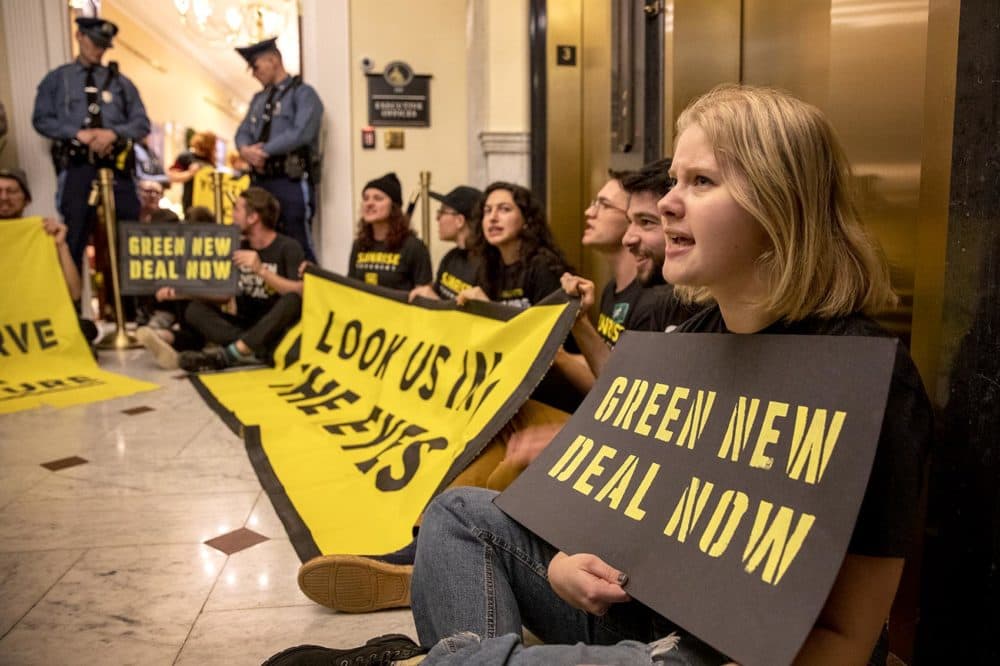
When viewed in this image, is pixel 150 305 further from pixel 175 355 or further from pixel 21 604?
pixel 21 604

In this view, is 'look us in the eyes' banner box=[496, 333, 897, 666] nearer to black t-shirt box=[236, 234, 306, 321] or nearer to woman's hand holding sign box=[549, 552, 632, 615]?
woman's hand holding sign box=[549, 552, 632, 615]

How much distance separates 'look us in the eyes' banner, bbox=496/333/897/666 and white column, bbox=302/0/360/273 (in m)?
5.06

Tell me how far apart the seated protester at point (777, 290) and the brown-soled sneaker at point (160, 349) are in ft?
12.9

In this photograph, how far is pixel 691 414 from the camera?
1057 mm

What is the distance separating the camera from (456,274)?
3.49m

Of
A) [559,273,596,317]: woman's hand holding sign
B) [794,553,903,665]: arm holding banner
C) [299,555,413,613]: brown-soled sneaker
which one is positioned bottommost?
[299,555,413,613]: brown-soled sneaker

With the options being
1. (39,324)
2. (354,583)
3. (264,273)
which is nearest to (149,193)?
(39,324)

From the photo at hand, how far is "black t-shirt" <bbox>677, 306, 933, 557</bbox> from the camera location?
788mm

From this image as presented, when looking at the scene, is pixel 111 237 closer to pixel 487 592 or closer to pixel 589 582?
pixel 487 592

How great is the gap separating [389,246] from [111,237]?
6.93ft

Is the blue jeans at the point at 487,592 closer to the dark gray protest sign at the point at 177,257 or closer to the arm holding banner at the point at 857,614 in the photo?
the arm holding banner at the point at 857,614

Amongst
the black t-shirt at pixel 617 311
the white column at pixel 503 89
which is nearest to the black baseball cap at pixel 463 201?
the white column at pixel 503 89

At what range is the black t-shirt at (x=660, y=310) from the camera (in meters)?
1.63

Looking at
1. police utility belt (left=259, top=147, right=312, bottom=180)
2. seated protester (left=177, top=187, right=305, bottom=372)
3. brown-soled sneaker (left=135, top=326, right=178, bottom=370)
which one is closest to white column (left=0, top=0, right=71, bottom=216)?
police utility belt (left=259, top=147, right=312, bottom=180)
